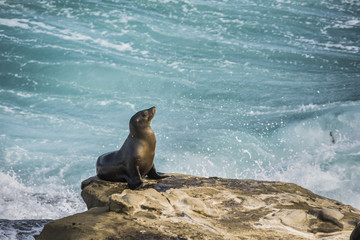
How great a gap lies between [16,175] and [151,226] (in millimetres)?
4351

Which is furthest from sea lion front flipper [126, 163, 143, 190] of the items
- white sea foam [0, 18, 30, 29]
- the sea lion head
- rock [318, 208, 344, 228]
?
white sea foam [0, 18, 30, 29]

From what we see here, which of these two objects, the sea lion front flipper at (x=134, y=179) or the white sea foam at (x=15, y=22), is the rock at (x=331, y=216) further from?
the white sea foam at (x=15, y=22)

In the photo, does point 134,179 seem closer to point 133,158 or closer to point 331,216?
point 133,158

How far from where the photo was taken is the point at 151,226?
11.2 ft

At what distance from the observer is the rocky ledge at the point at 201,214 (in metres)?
3.34

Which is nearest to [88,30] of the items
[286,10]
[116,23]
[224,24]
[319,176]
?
[116,23]

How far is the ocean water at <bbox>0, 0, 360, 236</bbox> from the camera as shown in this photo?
7.64 m

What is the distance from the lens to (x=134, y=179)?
14.9 feet

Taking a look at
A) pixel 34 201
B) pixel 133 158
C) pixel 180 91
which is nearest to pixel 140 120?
pixel 133 158

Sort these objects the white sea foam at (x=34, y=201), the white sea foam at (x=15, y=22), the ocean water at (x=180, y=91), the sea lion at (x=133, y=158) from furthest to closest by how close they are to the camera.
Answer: the white sea foam at (x=15, y=22)
the ocean water at (x=180, y=91)
the white sea foam at (x=34, y=201)
the sea lion at (x=133, y=158)

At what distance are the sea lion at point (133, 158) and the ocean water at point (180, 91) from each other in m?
1.15

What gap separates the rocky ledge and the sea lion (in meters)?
0.11

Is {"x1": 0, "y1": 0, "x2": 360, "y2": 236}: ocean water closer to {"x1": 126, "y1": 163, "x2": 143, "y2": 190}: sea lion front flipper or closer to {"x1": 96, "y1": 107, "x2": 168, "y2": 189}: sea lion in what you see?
{"x1": 96, "y1": 107, "x2": 168, "y2": 189}: sea lion

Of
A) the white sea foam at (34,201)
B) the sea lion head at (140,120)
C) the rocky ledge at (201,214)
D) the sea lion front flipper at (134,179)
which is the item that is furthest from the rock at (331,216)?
the white sea foam at (34,201)
